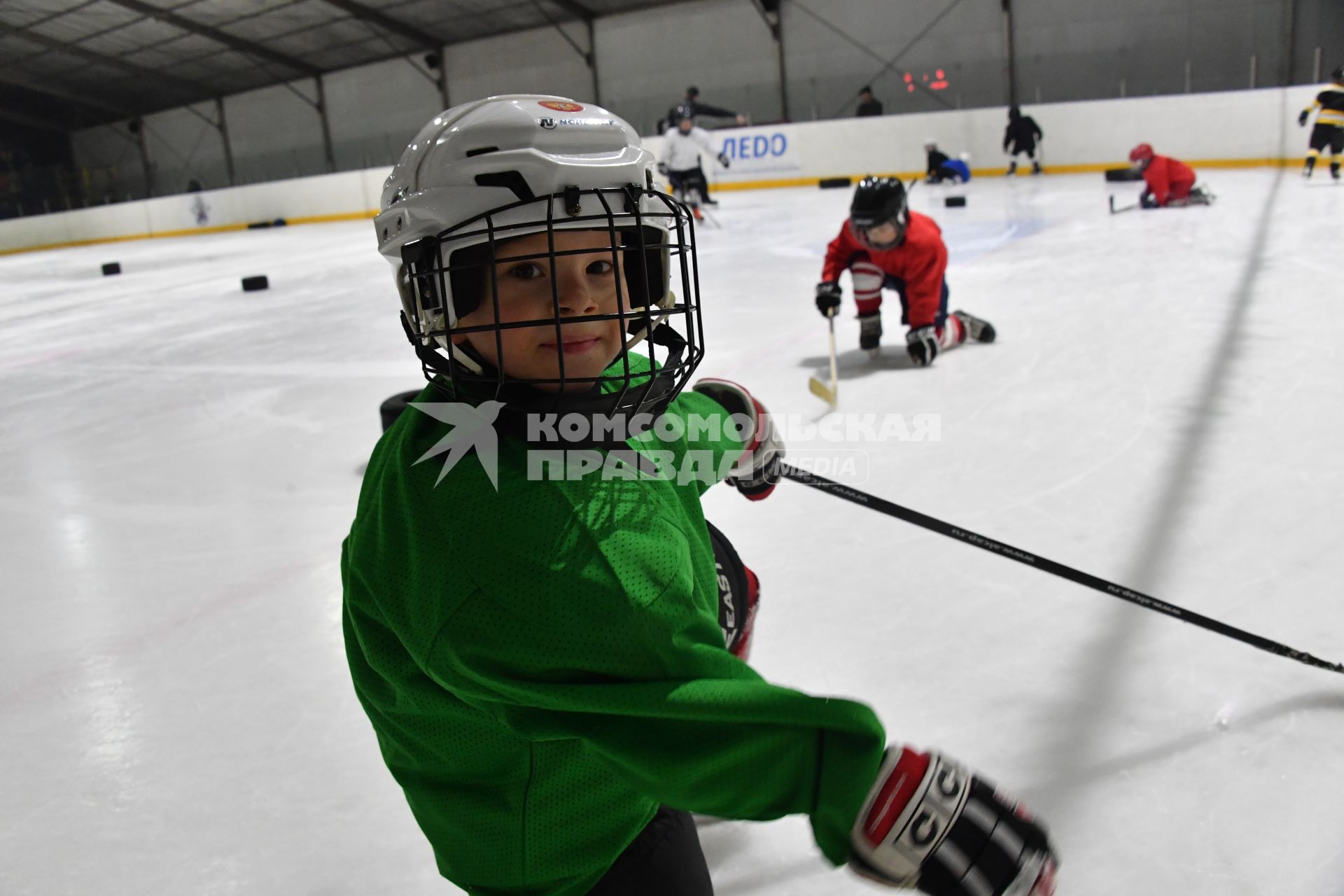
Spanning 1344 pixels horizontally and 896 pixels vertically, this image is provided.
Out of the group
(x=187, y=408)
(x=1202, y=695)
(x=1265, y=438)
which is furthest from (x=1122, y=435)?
(x=187, y=408)

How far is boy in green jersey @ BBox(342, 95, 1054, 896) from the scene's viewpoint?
2.46 feet

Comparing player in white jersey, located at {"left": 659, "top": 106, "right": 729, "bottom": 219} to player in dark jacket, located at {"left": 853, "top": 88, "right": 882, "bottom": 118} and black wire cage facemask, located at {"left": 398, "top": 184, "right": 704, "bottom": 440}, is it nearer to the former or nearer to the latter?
player in dark jacket, located at {"left": 853, "top": 88, "right": 882, "bottom": 118}

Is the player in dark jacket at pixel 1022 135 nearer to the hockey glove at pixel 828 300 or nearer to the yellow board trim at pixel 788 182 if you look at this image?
the yellow board trim at pixel 788 182

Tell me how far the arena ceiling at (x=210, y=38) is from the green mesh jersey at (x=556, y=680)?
1859 centimetres

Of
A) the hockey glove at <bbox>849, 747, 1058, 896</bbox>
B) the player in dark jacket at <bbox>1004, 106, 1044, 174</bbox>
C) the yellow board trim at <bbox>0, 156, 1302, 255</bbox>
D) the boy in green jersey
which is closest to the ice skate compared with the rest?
the boy in green jersey

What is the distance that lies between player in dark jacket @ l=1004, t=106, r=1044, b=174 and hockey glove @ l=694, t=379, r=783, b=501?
38.7 feet

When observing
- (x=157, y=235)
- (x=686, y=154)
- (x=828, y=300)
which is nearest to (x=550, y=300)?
(x=828, y=300)

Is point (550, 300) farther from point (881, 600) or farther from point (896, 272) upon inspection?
point (896, 272)

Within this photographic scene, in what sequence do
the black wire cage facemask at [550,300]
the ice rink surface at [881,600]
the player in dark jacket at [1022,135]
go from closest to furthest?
the black wire cage facemask at [550,300] < the ice rink surface at [881,600] < the player in dark jacket at [1022,135]

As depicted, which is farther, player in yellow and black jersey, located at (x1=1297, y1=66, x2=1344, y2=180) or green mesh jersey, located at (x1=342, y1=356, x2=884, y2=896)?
player in yellow and black jersey, located at (x1=1297, y1=66, x2=1344, y2=180)

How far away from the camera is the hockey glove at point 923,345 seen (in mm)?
3885

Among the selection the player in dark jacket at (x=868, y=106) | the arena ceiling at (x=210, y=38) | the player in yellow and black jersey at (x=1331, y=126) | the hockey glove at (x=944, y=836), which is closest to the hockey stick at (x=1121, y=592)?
the hockey glove at (x=944, y=836)

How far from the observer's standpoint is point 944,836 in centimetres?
76

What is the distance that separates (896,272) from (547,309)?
3.37 meters
